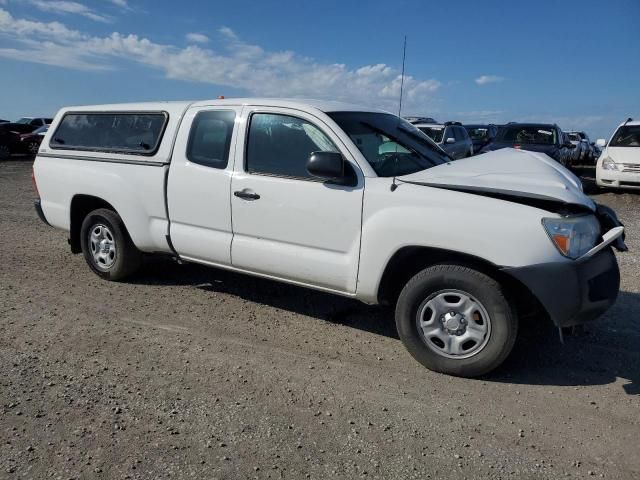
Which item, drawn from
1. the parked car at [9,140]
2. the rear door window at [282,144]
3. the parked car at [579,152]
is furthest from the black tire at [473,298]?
the parked car at [9,140]

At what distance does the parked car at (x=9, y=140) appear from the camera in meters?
22.0

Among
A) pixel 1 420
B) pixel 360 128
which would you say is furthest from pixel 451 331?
pixel 1 420

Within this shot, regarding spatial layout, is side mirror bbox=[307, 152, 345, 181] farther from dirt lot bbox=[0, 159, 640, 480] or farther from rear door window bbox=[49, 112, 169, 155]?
rear door window bbox=[49, 112, 169, 155]

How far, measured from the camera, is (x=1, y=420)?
3152 mm

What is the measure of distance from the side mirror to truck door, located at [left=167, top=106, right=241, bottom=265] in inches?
38.3

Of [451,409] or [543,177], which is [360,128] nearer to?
[543,177]

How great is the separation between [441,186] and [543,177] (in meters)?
0.76

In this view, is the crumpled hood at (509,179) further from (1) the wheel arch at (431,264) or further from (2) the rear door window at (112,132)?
(2) the rear door window at (112,132)

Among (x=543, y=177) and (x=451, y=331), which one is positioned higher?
(x=543, y=177)

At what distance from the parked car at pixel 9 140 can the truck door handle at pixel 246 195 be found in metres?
21.4

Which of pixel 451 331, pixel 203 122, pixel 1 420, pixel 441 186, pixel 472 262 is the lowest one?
pixel 1 420

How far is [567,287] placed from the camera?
10.9 feet

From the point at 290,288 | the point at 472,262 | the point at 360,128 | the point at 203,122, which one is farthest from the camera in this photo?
the point at 290,288

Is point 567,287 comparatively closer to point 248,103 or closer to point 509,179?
point 509,179
